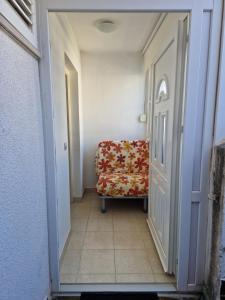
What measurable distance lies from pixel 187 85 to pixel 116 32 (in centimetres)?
176

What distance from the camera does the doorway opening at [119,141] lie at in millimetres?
1791

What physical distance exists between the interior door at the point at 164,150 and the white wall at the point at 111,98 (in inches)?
53.8

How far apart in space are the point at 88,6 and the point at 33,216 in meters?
1.31

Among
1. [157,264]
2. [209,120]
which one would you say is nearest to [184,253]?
[157,264]

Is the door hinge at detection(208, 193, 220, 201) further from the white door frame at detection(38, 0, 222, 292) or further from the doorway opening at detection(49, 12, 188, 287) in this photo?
the doorway opening at detection(49, 12, 188, 287)

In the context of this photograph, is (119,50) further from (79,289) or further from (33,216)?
(79,289)

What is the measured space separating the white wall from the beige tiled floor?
1195 millimetres

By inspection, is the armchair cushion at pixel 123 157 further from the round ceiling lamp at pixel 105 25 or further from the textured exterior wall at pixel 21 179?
the textured exterior wall at pixel 21 179

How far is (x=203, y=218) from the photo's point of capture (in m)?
1.58

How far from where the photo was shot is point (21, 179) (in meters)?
1.11

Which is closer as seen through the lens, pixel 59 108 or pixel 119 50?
pixel 59 108

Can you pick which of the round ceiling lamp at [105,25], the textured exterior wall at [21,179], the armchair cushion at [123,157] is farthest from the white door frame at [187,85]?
the armchair cushion at [123,157]

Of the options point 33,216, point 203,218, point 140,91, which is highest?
point 140,91

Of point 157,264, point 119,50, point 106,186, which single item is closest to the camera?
point 157,264
